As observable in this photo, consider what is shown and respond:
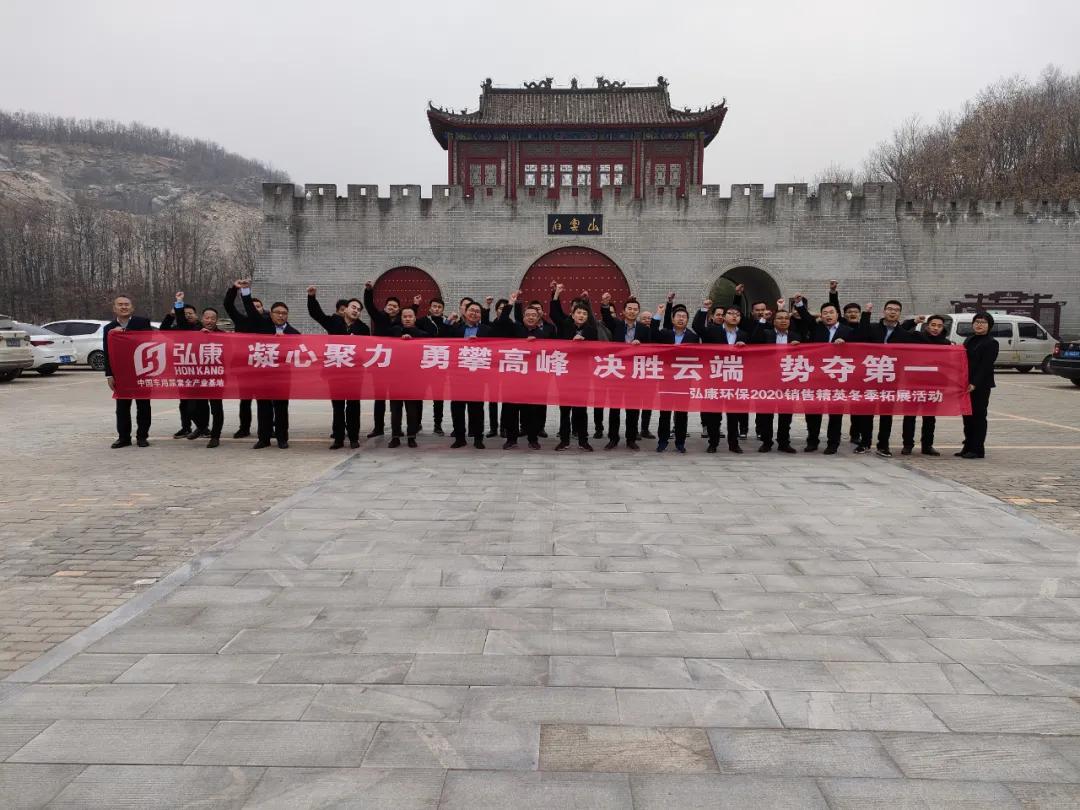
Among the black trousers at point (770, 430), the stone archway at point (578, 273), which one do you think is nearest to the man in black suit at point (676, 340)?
the black trousers at point (770, 430)

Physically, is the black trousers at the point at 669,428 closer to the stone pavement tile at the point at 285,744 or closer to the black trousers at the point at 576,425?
the black trousers at the point at 576,425

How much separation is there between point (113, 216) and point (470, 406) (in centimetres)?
6333

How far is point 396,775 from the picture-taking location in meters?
2.22

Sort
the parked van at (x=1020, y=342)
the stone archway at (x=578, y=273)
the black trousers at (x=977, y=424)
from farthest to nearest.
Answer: the stone archway at (x=578, y=273)
the parked van at (x=1020, y=342)
the black trousers at (x=977, y=424)

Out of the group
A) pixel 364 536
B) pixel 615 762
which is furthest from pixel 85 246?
pixel 615 762

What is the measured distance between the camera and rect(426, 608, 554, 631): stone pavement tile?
3352 millimetres

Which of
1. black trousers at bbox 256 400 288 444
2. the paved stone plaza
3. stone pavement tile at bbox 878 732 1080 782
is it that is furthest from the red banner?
stone pavement tile at bbox 878 732 1080 782

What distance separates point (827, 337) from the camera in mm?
8578

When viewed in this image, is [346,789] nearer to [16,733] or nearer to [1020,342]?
[16,733]

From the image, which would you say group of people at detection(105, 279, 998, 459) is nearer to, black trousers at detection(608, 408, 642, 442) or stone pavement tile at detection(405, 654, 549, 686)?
black trousers at detection(608, 408, 642, 442)

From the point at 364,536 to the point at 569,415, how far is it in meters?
4.20

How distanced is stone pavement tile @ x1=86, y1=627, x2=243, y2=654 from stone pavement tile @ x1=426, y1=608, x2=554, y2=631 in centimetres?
96

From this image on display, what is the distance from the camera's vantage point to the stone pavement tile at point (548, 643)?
308cm

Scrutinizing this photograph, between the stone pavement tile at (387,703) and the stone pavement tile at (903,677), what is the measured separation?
151cm
